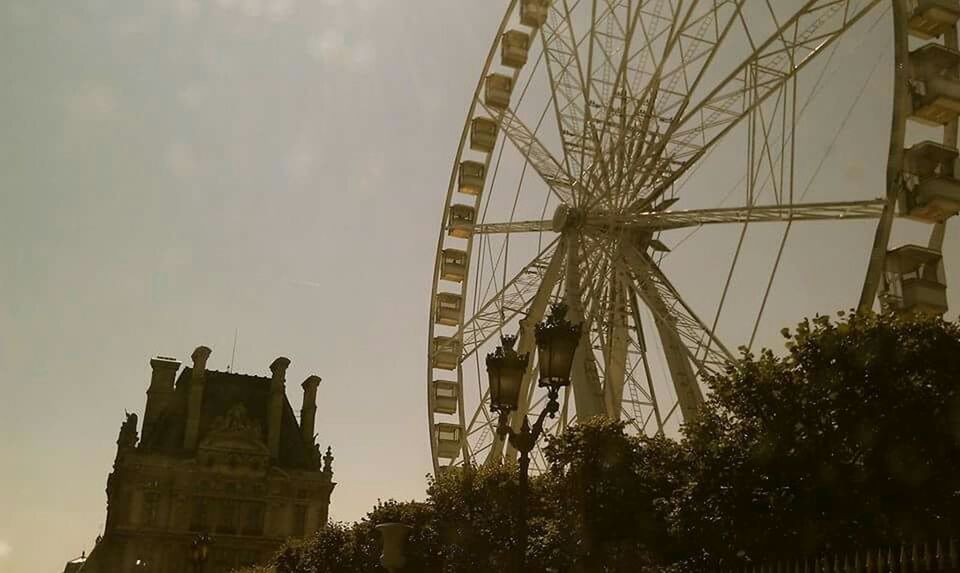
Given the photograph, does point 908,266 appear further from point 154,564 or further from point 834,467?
point 154,564

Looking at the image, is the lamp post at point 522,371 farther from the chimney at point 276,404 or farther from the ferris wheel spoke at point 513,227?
the chimney at point 276,404

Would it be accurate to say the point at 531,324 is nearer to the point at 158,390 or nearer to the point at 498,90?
the point at 498,90

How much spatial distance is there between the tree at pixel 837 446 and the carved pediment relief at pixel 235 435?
47089 mm

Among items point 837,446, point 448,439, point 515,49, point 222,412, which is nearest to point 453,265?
point 448,439

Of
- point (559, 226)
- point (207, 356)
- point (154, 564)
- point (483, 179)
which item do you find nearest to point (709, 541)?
point (559, 226)

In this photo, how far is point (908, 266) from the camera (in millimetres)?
21750

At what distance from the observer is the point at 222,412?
65.4 meters

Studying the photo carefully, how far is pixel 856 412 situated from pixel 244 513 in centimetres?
4902

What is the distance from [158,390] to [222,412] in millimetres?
3658

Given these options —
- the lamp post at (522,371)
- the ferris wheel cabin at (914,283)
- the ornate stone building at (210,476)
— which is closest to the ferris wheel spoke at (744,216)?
the ferris wheel cabin at (914,283)

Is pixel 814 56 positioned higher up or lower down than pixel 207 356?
lower down

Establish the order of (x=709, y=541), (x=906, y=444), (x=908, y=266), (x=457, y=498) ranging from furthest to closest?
(x=457, y=498)
(x=908, y=266)
(x=709, y=541)
(x=906, y=444)

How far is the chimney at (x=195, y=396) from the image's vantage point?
209 feet

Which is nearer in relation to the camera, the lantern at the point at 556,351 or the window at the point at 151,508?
the lantern at the point at 556,351
